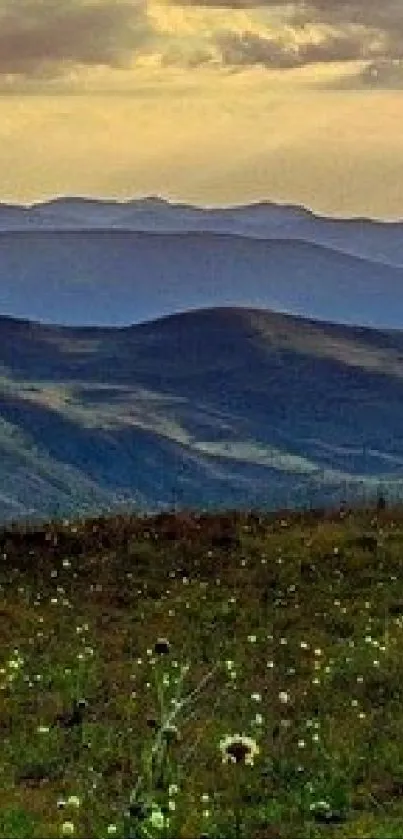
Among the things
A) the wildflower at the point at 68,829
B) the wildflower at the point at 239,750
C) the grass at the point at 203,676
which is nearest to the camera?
the wildflower at the point at 239,750

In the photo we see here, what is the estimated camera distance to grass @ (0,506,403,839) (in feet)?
57.6

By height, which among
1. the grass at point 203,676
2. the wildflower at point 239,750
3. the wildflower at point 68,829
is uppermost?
the wildflower at point 239,750

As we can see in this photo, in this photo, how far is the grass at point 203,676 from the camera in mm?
17562

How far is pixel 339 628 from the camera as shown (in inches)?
1258

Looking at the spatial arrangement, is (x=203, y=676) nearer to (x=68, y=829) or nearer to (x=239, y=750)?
(x=68, y=829)

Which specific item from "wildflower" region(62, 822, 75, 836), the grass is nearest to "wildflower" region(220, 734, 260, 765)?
the grass

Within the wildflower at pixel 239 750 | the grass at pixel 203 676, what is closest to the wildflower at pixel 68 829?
the grass at pixel 203 676

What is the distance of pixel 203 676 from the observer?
2686 cm

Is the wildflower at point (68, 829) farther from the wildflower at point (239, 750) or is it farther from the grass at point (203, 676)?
the wildflower at point (239, 750)

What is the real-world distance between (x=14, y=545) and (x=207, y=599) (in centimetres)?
706

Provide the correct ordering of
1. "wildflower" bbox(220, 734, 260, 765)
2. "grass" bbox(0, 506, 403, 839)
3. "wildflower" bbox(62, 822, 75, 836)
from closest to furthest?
1. "wildflower" bbox(220, 734, 260, 765)
2. "wildflower" bbox(62, 822, 75, 836)
3. "grass" bbox(0, 506, 403, 839)

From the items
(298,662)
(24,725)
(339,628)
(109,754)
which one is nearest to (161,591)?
(339,628)

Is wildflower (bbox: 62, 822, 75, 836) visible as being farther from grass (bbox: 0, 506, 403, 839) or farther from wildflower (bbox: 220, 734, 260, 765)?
wildflower (bbox: 220, 734, 260, 765)

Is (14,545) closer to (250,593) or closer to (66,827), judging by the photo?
(250,593)
